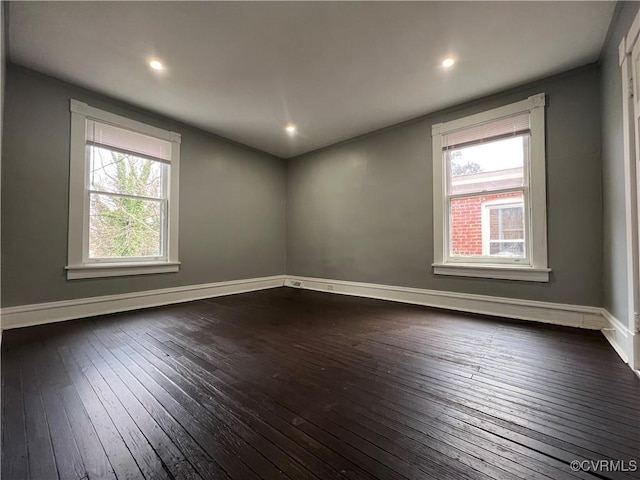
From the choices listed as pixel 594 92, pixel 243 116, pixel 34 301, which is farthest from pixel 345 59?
pixel 34 301

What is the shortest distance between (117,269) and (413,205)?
405cm

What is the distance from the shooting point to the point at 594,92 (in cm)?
268

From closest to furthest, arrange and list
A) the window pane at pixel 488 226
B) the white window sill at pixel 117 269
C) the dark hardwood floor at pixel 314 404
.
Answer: the dark hardwood floor at pixel 314 404, the white window sill at pixel 117 269, the window pane at pixel 488 226

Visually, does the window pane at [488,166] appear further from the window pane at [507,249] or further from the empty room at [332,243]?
the window pane at [507,249]

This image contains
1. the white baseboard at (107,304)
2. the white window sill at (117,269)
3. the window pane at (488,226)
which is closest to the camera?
the white baseboard at (107,304)

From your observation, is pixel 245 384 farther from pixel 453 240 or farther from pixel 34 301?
pixel 453 240

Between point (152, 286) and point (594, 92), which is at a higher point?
point (594, 92)

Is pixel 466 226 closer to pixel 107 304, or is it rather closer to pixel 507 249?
pixel 507 249

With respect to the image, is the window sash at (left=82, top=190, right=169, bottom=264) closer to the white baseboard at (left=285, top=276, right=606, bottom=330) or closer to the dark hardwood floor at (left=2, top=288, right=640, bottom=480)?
the dark hardwood floor at (left=2, top=288, right=640, bottom=480)

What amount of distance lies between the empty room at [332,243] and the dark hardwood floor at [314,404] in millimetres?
15

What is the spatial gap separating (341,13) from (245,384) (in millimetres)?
2804

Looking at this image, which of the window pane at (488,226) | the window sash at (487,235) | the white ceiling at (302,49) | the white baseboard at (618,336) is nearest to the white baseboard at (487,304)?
the white baseboard at (618,336)

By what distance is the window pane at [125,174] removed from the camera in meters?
3.23

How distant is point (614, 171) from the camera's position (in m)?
2.24
